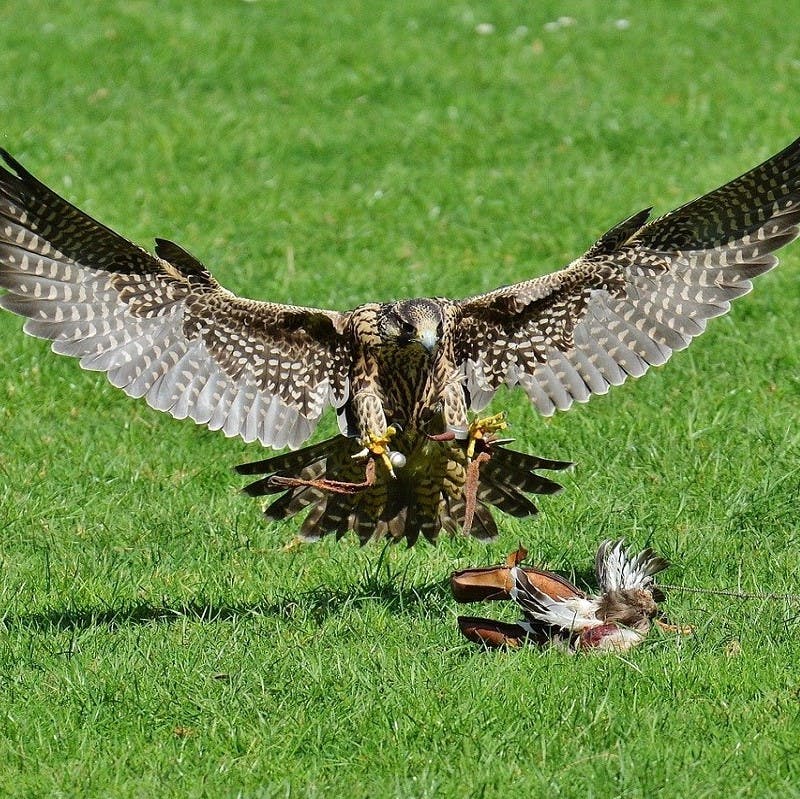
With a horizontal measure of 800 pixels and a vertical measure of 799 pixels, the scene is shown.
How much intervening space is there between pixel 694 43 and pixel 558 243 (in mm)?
4821

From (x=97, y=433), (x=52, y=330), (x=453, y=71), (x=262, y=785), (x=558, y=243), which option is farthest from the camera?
(x=453, y=71)

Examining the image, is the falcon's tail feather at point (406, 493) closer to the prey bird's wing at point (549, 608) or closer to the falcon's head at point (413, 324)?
the falcon's head at point (413, 324)

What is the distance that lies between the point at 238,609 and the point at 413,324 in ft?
4.52

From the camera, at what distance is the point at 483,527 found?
6328 millimetres

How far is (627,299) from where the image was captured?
20.9 feet

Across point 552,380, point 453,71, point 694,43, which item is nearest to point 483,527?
point 552,380

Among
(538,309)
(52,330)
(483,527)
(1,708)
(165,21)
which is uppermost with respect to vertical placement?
(165,21)

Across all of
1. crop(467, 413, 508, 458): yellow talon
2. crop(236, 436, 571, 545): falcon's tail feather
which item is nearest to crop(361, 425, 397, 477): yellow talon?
crop(236, 436, 571, 545): falcon's tail feather

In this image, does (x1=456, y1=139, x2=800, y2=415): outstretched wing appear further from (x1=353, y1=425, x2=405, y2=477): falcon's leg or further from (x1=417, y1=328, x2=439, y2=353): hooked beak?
(x1=353, y1=425, x2=405, y2=477): falcon's leg

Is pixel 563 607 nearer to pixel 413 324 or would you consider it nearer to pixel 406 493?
pixel 406 493

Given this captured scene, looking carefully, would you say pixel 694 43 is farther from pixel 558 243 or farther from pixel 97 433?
pixel 97 433

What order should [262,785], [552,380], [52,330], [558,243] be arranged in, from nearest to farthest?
[262,785] < [52,330] < [552,380] < [558,243]

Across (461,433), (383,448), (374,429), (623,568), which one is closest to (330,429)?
(374,429)

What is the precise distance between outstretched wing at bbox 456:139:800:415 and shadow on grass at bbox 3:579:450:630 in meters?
0.93
